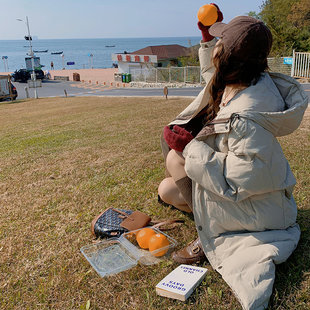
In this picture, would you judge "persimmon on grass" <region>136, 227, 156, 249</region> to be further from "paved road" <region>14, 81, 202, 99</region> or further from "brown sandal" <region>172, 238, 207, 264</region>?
"paved road" <region>14, 81, 202, 99</region>

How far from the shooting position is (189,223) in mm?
3104

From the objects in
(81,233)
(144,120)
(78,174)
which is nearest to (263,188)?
(81,233)

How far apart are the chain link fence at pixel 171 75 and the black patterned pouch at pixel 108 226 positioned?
2760 cm

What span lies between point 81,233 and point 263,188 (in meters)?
1.75

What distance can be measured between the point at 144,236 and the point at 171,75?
3006 centimetres

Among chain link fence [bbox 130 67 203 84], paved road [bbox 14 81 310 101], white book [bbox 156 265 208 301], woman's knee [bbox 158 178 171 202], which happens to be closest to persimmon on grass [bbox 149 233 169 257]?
white book [bbox 156 265 208 301]

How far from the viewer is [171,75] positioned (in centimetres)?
3172

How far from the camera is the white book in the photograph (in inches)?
84.5

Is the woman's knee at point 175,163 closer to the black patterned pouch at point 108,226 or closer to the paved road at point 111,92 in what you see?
the black patterned pouch at point 108,226

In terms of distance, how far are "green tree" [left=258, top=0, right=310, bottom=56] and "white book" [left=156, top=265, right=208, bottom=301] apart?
26890 millimetres

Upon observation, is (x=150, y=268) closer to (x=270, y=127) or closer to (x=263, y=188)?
(x=263, y=188)

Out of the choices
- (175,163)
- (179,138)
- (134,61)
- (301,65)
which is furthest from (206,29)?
(134,61)

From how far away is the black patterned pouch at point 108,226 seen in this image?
116 inches

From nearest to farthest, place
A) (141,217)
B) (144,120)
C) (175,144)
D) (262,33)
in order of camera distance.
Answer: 1. (262,33)
2. (175,144)
3. (141,217)
4. (144,120)
